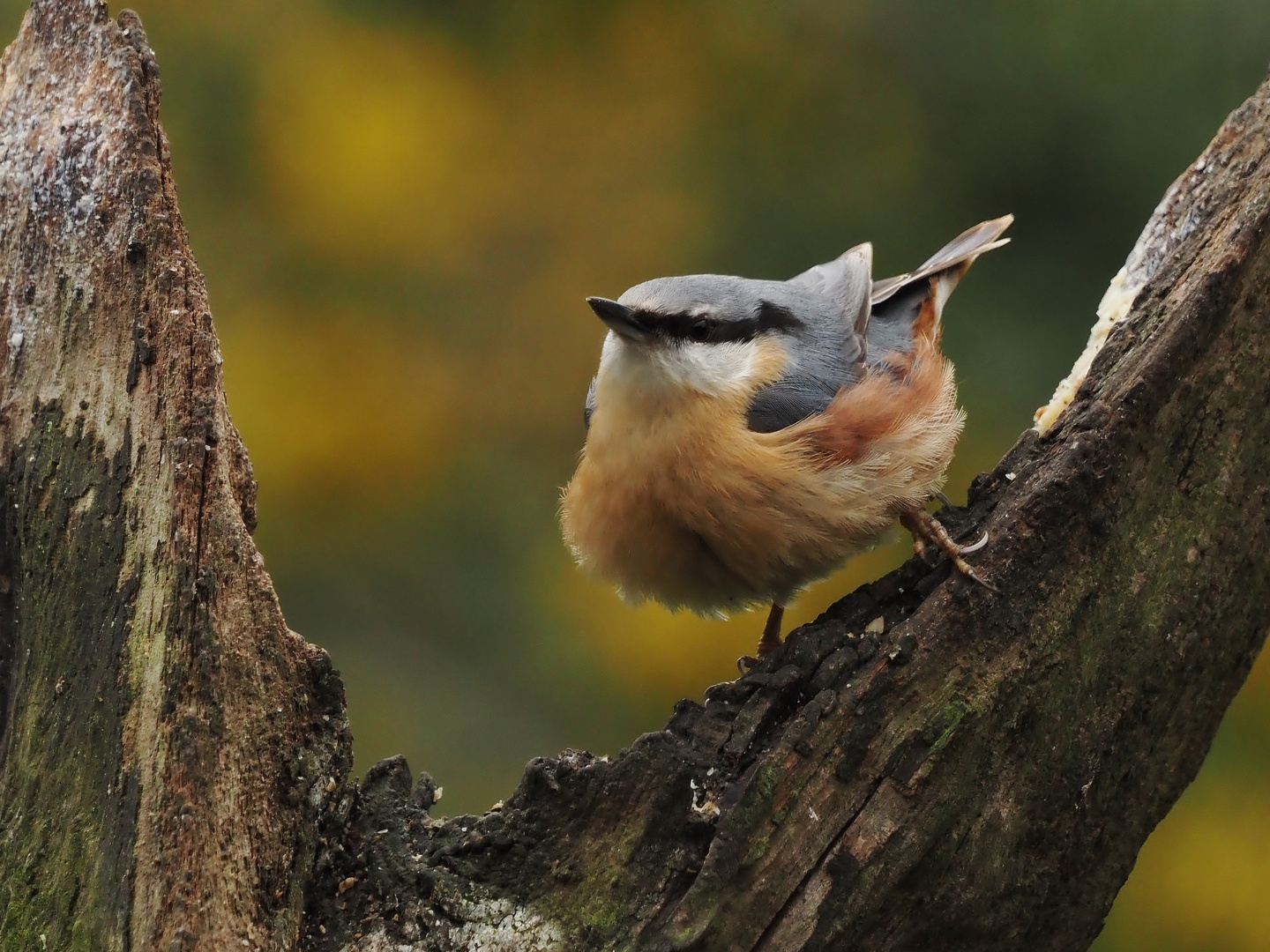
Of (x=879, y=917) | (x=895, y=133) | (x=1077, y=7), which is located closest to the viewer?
(x=879, y=917)

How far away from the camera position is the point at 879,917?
1.58 m

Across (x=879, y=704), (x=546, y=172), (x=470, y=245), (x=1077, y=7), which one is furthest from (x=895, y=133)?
(x=879, y=704)

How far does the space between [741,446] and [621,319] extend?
0.29 metres

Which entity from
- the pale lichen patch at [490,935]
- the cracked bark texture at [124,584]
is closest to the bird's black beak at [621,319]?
the cracked bark texture at [124,584]

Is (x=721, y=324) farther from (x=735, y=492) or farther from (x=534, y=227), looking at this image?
(x=534, y=227)

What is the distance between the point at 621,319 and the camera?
2090 mm

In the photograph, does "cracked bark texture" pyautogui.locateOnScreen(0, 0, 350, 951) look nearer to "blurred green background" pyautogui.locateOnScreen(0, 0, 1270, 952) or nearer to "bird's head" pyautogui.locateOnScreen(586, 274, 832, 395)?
"bird's head" pyautogui.locateOnScreen(586, 274, 832, 395)

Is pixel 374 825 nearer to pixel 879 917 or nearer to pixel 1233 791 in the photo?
pixel 879 917

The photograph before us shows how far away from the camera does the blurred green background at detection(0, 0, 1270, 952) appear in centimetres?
369

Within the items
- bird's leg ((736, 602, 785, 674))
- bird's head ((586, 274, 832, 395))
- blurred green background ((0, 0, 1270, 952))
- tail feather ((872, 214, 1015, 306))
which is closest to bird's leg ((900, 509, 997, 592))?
bird's head ((586, 274, 832, 395))

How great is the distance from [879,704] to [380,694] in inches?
90.2

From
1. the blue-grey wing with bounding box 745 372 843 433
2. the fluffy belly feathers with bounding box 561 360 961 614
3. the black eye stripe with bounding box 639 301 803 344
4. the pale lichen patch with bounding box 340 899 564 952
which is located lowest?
the pale lichen patch with bounding box 340 899 564 952

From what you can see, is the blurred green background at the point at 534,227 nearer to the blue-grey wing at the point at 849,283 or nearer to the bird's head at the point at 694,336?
the blue-grey wing at the point at 849,283

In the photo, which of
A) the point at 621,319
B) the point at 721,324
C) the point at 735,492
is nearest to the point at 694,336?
the point at 721,324
